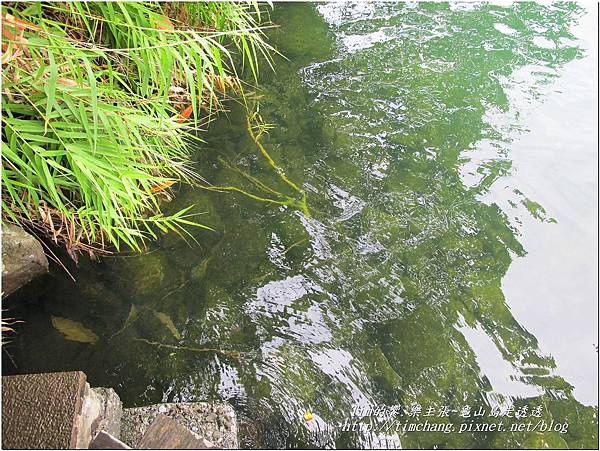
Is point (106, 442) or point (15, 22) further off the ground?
point (15, 22)

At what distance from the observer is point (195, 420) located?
→ 2.54m

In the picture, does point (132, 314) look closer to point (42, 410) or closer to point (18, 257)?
point (18, 257)

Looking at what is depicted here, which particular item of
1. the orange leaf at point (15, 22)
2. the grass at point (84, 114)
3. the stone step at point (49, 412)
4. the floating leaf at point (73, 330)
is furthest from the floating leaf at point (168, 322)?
the orange leaf at point (15, 22)

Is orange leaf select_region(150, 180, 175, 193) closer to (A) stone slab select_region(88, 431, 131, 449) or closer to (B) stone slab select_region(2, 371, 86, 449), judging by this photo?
(B) stone slab select_region(2, 371, 86, 449)

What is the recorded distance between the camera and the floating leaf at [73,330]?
9.71ft

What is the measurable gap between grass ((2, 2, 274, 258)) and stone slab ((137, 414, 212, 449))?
1153mm

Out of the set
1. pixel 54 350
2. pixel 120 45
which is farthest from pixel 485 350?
pixel 120 45

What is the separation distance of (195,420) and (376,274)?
1416 mm

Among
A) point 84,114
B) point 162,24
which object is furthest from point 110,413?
point 162,24

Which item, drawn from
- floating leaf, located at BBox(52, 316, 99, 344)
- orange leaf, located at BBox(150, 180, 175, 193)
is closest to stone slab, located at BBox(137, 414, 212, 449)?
floating leaf, located at BBox(52, 316, 99, 344)

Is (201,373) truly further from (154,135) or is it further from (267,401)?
(154,135)

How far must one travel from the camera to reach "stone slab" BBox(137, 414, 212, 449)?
2158 millimetres

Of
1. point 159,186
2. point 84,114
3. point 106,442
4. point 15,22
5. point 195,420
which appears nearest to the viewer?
point 106,442

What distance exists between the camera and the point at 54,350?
2.90m
